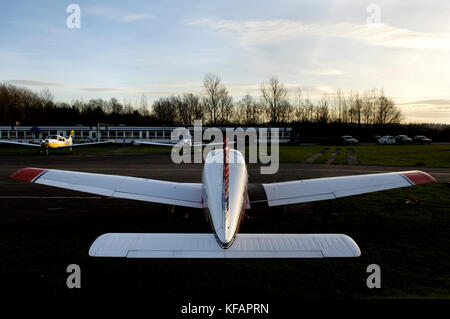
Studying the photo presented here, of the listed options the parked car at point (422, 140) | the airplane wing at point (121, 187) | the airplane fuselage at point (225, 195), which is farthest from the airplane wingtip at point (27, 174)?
the parked car at point (422, 140)

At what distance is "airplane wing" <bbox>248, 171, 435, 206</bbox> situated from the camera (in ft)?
26.9

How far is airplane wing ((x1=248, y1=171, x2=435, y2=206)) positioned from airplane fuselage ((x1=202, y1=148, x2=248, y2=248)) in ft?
4.51

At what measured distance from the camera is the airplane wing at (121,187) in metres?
7.97

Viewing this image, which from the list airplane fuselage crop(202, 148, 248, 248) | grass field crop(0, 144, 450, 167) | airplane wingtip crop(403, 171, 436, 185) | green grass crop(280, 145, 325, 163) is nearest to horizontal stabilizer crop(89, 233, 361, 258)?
airplane fuselage crop(202, 148, 248, 248)

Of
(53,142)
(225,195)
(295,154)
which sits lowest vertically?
(295,154)

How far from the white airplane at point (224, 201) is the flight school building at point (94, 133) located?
50.2 m

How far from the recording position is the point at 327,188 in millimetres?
8422

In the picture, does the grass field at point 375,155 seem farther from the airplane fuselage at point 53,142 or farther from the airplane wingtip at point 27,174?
the airplane wingtip at point 27,174

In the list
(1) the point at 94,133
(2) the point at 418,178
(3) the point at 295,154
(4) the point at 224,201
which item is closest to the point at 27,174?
(4) the point at 224,201

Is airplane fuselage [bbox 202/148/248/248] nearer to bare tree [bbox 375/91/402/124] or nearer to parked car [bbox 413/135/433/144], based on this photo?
parked car [bbox 413/135/433/144]

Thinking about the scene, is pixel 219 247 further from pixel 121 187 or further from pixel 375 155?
pixel 375 155

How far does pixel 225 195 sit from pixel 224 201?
0.65ft
